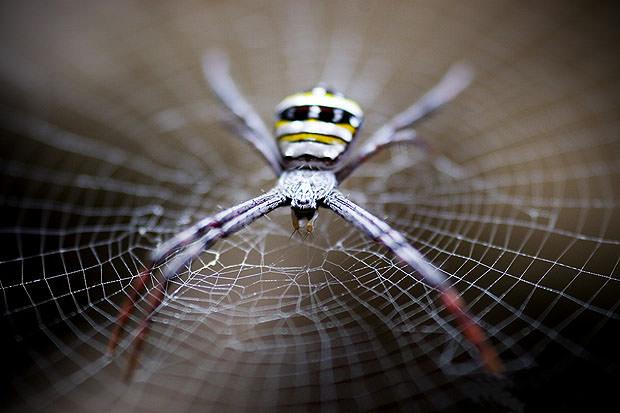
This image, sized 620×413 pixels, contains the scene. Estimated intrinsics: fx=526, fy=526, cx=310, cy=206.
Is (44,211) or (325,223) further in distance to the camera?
(44,211)

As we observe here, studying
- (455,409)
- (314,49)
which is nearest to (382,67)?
(314,49)

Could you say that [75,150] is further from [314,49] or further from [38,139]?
[314,49]

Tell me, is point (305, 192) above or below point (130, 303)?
above

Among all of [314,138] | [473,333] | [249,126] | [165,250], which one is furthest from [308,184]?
[473,333]

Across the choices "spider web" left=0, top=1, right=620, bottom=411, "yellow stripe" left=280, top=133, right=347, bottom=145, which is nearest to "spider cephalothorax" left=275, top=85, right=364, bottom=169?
"yellow stripe" left=280, top=133, right=347, bottom=145

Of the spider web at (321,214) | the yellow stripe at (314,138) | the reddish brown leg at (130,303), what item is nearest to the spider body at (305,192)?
the yellow stripe at (314,138)

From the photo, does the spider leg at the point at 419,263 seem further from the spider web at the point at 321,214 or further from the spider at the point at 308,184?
the spider web at the point at 321,214

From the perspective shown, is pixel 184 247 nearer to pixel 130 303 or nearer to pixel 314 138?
pixel 130 303
